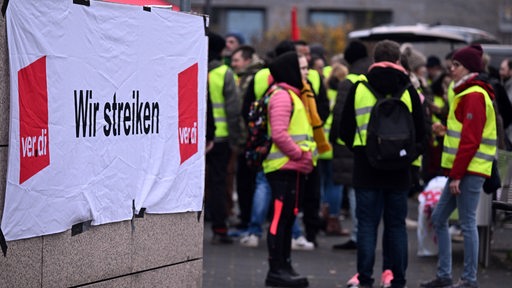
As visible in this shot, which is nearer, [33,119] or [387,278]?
[33,119]

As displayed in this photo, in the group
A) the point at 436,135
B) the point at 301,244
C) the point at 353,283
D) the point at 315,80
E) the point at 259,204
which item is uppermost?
the point at 315,80

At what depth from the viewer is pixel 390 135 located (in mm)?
8617

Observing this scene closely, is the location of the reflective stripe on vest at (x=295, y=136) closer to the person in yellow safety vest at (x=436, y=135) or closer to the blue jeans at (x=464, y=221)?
the blue jeans at (x=464, y=221)

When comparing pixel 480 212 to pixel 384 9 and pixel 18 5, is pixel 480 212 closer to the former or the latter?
pixel 18 5

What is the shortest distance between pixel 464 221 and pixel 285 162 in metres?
1.50

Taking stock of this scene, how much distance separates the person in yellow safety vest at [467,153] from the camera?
29.4ft

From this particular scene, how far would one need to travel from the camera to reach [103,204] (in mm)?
6719

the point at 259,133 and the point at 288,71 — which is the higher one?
the point at 288,71

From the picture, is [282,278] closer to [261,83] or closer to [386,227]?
[386,227]

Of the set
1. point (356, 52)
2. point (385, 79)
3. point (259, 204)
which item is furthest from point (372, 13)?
point (385, 79)

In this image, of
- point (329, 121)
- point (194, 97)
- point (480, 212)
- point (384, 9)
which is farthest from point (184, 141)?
point (384, 9)

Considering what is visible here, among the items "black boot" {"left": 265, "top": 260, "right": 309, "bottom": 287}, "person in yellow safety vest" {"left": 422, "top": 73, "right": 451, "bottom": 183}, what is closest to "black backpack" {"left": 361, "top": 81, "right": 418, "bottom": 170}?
"black boot" {"left": 265, "top": 260, "right": 309, "bottom": 287}

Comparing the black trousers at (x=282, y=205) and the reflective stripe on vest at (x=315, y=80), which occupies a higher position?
the reflective stripe on vest at (x=315, y=80)

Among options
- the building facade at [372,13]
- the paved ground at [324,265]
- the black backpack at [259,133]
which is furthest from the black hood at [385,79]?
the building facade at [372,13]
